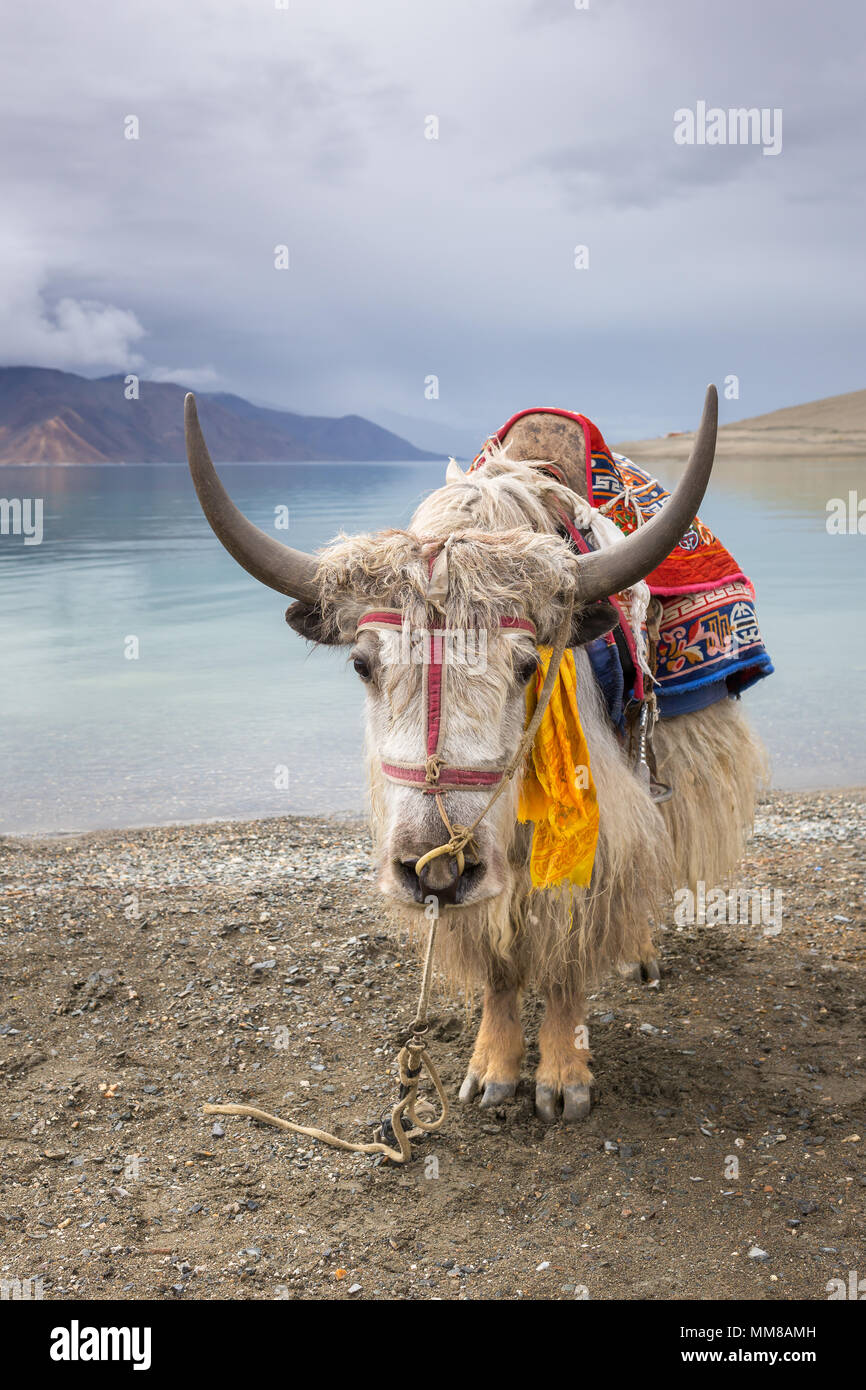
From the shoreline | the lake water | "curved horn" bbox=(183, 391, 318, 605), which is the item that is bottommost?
the shoreline

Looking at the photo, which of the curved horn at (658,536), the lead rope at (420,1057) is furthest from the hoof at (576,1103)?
the curved horn at (658,536)

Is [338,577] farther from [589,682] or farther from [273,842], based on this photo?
[273,842]

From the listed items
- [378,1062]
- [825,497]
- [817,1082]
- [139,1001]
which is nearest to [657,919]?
[817,1082]

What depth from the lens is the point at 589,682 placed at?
315cm

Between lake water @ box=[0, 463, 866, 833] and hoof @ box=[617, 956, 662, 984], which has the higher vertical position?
lake water @ box=[0, 463, 866, 833]

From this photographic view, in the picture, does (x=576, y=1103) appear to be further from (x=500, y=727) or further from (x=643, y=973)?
(x=500, y=727)

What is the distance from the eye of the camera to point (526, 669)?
2.60 meters

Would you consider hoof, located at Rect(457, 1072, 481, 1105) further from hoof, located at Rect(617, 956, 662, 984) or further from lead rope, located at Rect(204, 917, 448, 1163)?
hoof, located at Rect(617, 956, 662, 984)

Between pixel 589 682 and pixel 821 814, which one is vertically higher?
pixel 589 682

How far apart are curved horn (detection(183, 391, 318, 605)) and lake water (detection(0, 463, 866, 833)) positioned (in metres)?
0.21

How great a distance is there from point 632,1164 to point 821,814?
4013 mm

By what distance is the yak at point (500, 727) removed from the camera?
246 centimetres

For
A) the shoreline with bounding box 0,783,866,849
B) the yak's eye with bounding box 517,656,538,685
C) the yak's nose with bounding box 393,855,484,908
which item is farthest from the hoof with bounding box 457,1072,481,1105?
the shoreline with bounding box 0,783,866,849

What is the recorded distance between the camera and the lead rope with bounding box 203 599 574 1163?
2.42 metres
